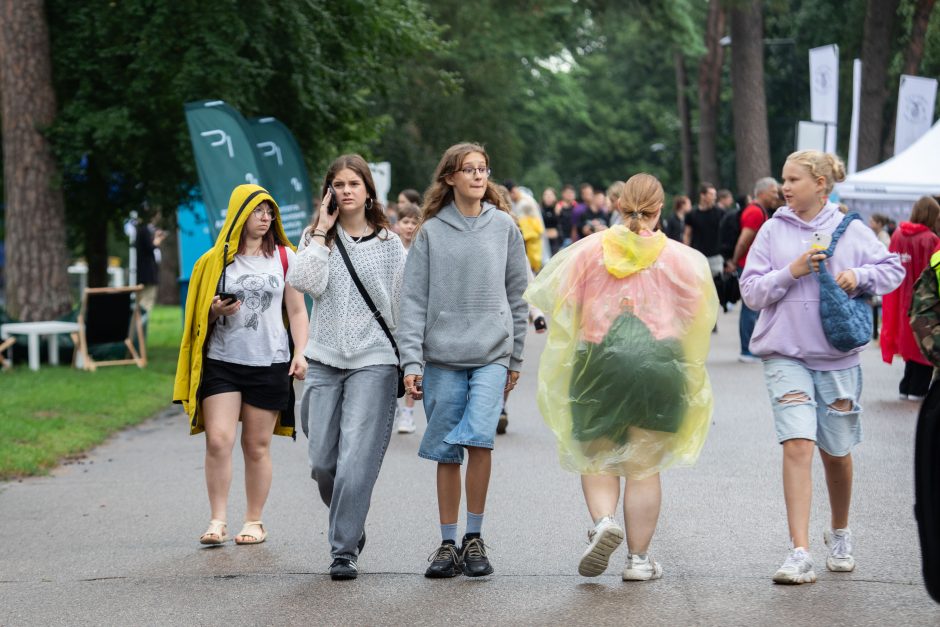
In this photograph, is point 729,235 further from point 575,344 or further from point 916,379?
point 575,344

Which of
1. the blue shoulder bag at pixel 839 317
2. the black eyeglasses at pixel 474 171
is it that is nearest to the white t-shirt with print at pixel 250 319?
the black eyeglasses at pixel 474 171

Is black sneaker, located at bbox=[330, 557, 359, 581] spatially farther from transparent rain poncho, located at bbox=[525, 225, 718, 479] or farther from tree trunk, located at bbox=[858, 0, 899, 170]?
tree trunk, located at bbox=[858, 0, 899, 170]

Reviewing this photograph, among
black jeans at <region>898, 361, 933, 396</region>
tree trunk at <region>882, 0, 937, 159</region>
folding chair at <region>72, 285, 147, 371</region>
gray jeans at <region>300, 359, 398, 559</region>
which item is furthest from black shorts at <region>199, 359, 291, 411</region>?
tree trunk at <region>882, 0, 937, 159</region>

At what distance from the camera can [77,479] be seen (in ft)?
30.8

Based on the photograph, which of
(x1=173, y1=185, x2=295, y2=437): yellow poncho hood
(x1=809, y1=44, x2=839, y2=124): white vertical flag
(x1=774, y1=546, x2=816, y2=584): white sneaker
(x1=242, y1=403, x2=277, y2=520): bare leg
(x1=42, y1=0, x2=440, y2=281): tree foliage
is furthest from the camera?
(x1=809, y1=44, x2=839, y2=124): white vertical flag

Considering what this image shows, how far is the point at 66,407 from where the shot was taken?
1242 centimetres

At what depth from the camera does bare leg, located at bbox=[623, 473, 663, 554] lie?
5871 mm

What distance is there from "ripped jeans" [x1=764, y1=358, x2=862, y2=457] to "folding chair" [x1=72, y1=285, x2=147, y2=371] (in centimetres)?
1106

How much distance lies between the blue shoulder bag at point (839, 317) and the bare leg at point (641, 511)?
923mm

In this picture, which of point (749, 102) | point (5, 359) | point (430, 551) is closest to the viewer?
point (430, 551)

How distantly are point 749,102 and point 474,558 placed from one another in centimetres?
2757

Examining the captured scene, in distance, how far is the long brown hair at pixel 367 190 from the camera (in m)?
Result: 6.30

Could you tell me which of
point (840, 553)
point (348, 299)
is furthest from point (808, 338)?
point (348, 299)

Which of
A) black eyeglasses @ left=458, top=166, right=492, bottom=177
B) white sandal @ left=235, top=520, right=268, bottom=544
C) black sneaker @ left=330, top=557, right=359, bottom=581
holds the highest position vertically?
black eyeglasses @ left=458, top=166, right=492, bottom=177
